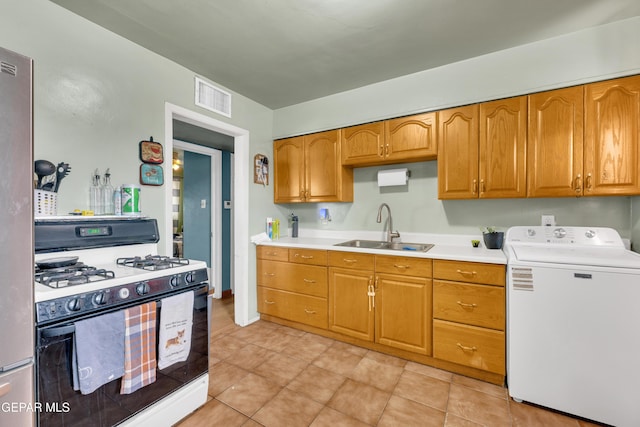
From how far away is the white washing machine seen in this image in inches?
61.1

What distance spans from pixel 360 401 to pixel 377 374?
35 cm

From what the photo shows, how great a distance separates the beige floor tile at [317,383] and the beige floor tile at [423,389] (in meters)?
0.43

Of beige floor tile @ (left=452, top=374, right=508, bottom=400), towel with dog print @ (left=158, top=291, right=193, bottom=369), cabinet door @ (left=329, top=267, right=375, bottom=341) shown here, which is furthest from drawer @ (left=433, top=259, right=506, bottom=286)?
towel with dog print @ (left=158, top=291, right=193, bottom=369)

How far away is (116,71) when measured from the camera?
1.96m

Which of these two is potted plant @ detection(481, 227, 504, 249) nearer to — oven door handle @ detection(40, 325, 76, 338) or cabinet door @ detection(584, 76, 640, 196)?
cabinet door @ detection(584, 76, 640, 196)

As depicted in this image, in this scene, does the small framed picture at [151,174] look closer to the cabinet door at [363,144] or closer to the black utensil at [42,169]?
the black utensil at [42,169]

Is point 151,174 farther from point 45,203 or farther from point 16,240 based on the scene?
point 16,240

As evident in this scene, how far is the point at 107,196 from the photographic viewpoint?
188cm

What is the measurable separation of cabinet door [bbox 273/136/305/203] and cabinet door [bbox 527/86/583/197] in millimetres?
2132

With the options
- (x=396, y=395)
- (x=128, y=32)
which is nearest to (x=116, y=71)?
(x=128, y=32)

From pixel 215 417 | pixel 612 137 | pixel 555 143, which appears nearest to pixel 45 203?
pixel 215 417

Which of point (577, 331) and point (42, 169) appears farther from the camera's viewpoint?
point (577, 331)

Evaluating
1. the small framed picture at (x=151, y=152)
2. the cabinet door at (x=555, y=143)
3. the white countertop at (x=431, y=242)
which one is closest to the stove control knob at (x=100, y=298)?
the small framed picture at (x=151, y=152)

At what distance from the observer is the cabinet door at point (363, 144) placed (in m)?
2.73
